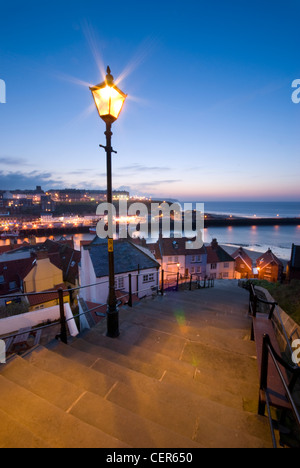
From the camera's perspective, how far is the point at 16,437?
190cm

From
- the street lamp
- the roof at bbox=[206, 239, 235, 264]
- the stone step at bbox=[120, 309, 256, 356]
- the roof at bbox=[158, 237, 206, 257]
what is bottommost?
the roof at bbox=[206, 239, 235, 264]

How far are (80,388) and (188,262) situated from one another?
29443 millimetres

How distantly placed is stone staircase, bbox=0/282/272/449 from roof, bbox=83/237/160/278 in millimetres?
12386

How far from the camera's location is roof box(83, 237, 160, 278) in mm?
16703

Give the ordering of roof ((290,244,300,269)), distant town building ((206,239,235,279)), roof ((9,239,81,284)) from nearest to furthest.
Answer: roof ((290,244,300,269))
roof ((9,239,81,284))
distant town building ((206,239,235,279))

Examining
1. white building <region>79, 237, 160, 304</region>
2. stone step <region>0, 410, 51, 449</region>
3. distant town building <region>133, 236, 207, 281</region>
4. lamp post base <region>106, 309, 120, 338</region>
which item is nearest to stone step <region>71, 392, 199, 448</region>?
stone step <region>0, 410, 51, 449</region>

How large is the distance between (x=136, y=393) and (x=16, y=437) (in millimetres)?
1360

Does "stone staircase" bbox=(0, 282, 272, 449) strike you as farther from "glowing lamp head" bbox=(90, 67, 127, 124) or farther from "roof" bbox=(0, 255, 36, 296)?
"roof" bbox=(0, 255, 36, 296)

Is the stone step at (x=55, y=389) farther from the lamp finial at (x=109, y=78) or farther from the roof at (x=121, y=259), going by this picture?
the roof at (x=121, y=259)

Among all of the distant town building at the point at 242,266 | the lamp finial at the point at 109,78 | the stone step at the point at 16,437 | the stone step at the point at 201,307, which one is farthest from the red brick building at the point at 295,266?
the stone step at the point at 16,437

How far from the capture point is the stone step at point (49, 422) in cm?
190

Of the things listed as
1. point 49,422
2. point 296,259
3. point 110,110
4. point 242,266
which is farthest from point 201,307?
point 242,266

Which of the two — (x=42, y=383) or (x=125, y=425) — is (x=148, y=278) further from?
(x=125, y=425)
